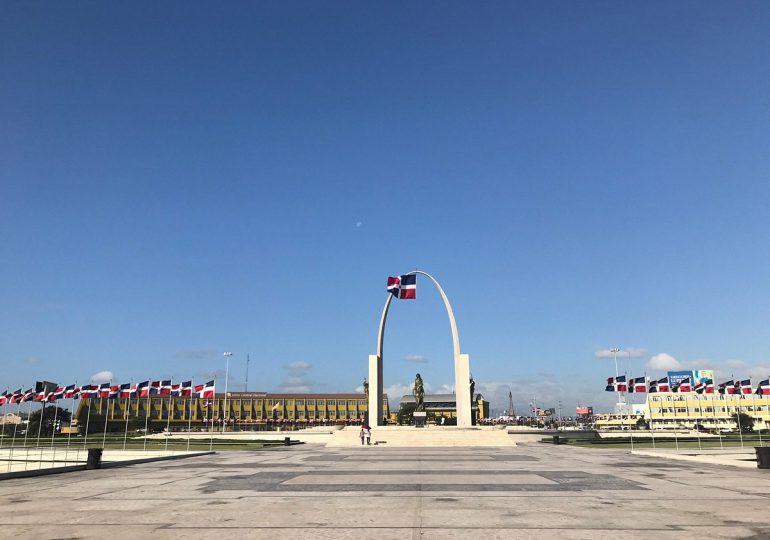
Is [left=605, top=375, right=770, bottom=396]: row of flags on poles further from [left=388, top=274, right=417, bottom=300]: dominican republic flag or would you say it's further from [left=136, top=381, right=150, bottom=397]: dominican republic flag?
[left=136, top=381, right=150, bottom=397]: dominican republic flag

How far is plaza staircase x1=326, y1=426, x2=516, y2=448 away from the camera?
173 feet

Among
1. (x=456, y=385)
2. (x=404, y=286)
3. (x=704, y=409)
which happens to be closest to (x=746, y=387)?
(x=456, y=385)

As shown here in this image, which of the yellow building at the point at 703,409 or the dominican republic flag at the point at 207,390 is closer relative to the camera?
the dominican republic flag at the point at 207,390

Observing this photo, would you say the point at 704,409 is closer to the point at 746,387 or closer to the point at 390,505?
the point at 746,387

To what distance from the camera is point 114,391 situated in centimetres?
4850

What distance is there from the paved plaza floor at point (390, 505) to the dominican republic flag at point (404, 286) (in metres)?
38.6

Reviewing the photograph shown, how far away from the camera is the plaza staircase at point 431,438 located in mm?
52719

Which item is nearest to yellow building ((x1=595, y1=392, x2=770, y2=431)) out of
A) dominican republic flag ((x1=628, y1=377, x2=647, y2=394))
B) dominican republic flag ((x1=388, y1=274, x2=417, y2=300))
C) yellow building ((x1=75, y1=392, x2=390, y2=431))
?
yellow building ((x1=75, y1=392, x2=390, y2=431))

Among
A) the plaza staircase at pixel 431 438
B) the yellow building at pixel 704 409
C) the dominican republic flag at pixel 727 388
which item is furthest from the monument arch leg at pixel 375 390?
the yellow building at pixel 704 409

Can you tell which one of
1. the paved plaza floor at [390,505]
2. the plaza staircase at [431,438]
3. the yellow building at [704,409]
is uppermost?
the paved plaza floor at [390,505]

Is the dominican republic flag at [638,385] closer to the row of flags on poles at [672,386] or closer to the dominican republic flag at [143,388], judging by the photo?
the row of flags on poles at [672,386]

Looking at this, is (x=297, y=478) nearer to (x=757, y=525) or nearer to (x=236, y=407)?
(x=757, y=525)

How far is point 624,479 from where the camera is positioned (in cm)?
2134

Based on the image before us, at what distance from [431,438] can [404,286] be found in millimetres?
17193
